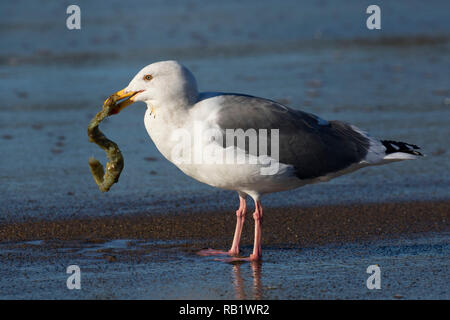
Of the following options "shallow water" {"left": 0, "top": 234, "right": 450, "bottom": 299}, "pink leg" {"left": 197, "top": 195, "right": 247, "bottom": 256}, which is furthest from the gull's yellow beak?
"pink leg" {"left": 197, "top": 195, "right": 247, "bottom": 256}

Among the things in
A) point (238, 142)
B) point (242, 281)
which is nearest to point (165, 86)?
point (238, 142)

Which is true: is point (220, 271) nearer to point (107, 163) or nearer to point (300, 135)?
point (300, 135)

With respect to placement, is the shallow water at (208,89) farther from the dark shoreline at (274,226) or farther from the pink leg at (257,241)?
the dark shoreline at (274,226)

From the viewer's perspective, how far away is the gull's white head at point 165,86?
5598mm

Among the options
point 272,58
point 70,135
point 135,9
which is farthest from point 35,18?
point 70,135

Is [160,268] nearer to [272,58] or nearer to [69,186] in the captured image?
[69,186]

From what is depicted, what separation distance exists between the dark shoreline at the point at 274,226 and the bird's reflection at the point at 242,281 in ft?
1.83

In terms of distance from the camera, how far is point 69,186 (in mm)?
7480

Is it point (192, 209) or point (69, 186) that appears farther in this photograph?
point (69, 186)

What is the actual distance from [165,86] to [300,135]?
1093mm

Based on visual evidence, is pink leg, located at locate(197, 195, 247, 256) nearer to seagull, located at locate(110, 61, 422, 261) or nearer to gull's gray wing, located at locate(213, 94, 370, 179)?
seagull, located at locate(110, 61, 422, 261)

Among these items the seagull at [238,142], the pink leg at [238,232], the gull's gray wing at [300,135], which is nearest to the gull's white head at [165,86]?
the seagull at [238,142]

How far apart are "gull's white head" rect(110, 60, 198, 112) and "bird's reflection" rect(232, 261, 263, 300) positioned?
4.20 ft

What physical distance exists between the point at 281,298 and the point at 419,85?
7345 millimetres
